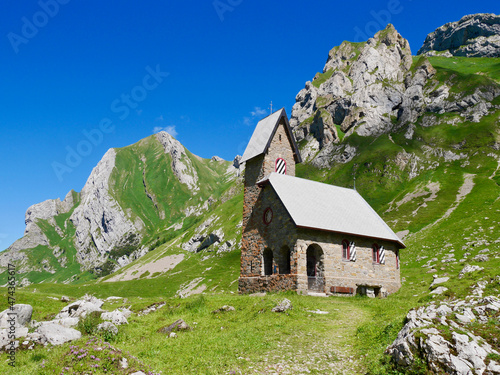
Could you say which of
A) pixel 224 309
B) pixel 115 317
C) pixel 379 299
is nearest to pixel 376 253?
pixel 379 299

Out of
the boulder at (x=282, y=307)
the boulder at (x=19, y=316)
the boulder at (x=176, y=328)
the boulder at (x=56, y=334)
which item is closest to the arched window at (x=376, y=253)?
the boulder at (x=282, y=307)

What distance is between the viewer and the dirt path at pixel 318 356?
11.6 m

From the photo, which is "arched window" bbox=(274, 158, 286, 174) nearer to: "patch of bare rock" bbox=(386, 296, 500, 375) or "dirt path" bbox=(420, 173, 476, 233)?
"patch of bare rock" bbox=(386, 296, 500, 375)

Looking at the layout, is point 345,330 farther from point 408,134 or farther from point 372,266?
point 408,134

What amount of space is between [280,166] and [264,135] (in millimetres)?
4695

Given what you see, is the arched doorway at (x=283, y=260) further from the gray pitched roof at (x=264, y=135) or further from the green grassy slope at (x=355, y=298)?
the gray pitched roof at (x=264, y=135)

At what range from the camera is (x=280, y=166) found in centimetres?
4484

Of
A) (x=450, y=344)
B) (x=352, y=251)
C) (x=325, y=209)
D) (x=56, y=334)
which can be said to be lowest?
(x=56, y=334)

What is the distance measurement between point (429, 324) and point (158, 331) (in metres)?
Answer: 12.4

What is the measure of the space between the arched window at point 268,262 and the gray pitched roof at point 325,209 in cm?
642

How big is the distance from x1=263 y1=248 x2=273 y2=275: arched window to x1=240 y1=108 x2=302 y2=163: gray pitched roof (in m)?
12.9

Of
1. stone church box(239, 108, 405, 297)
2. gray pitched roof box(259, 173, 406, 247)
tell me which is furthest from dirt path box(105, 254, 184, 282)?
gray pitched roof box(259, 173, 406, 247)

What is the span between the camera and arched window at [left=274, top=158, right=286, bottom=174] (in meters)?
44.4

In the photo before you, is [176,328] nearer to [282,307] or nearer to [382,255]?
[282,307]
